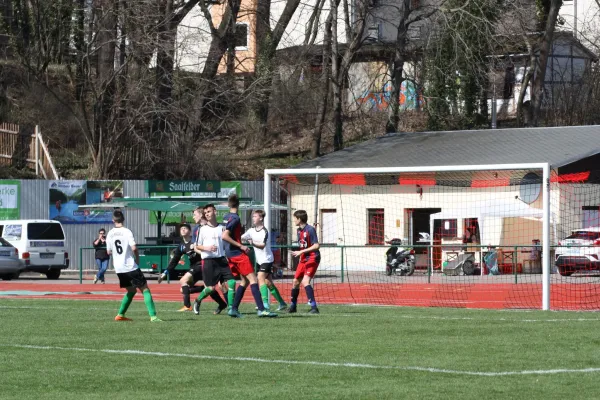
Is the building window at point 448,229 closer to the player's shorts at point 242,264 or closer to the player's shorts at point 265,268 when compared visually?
the player's shorts at point 265,268

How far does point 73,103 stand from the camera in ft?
161

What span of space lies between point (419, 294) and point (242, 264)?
9382 mm

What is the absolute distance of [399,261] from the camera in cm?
2969

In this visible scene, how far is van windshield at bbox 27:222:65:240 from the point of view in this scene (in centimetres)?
3778

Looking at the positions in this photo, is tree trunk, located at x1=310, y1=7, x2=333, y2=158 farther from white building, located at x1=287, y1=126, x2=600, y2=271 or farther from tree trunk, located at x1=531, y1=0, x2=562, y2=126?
tree trunk, located at x1=531, y1=0, x2=562, y2=126

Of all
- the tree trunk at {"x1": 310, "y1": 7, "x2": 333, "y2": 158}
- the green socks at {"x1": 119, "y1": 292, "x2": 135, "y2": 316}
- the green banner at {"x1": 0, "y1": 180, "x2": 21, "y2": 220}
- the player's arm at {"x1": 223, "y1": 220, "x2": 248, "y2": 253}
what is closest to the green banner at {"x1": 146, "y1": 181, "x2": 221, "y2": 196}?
the green banner at {"x1": 0, "y1": 180, "x2": 21, "y2": 220}

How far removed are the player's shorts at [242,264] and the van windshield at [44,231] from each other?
2077cm

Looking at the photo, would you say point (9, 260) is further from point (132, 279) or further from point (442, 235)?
point (132, 279)

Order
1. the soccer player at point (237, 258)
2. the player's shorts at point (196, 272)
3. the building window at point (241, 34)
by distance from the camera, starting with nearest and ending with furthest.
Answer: the soccer player at point (237, 258) → the player's shorts at point (196, 272) → the building window at point (241, 34)

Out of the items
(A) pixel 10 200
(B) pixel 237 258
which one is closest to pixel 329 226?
(A) pixel 10 200

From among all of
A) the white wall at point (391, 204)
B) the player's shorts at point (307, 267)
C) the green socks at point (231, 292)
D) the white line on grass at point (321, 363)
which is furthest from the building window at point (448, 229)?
the white line on grass at point (321, 363)

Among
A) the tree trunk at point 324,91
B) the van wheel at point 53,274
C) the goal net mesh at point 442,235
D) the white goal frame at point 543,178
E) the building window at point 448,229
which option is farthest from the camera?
the tree trunk at point 324,91

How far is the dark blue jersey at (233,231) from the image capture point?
712 inches

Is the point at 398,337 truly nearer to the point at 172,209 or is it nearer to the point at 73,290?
the point at 73,290
